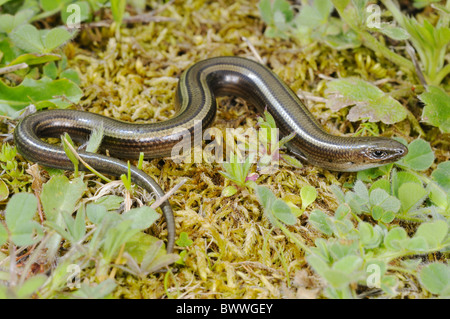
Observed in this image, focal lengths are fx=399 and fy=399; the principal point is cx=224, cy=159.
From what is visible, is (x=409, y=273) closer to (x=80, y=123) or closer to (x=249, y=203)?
(x=249, y=203)

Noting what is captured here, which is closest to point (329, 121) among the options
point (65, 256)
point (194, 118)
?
point (194, 118)

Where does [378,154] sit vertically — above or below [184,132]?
below

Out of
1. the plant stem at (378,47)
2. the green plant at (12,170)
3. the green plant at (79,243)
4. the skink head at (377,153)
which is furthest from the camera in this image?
the plant stem at (378,47)

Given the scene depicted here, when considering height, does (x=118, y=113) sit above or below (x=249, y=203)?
above

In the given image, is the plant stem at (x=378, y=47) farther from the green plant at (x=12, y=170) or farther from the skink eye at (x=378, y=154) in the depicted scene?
the green plant at (x=12, y=170)

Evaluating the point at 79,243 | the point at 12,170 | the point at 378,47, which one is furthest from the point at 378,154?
the point at 12,170

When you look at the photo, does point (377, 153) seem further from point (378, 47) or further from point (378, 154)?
point (378, 47)

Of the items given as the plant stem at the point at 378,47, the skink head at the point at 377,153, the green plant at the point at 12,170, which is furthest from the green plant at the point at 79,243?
the plant stem at the point at 378,47

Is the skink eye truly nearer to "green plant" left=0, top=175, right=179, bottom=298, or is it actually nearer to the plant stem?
the plant stem
